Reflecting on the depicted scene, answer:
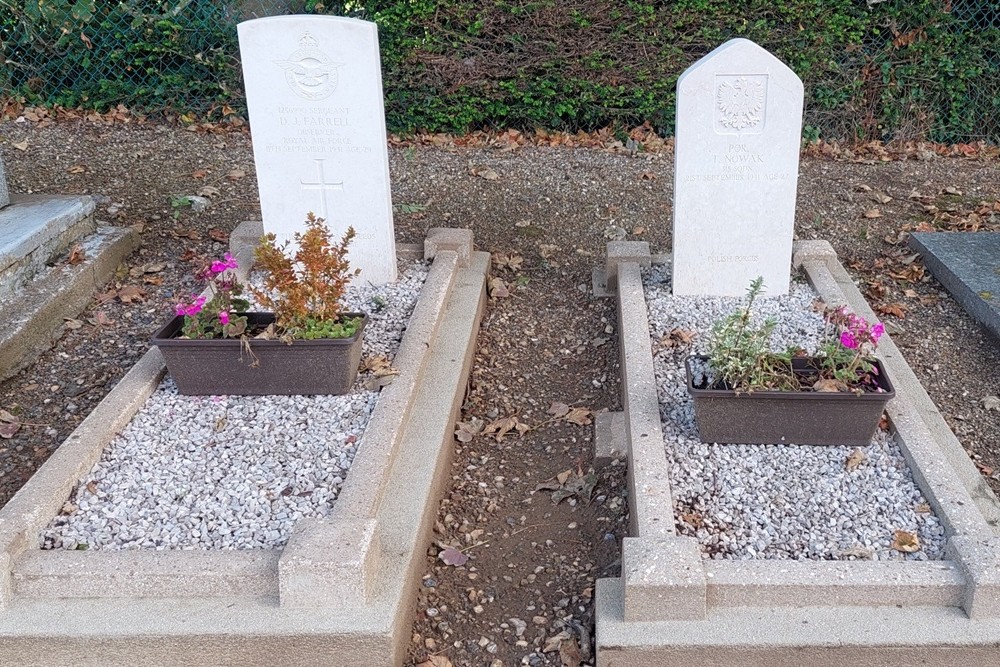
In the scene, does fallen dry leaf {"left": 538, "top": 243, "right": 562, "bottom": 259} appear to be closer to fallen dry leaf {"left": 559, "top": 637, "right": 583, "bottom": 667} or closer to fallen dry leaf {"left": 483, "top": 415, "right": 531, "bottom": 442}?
fallen dry leaf {"left": 483, "top": 415, "right": 531, "bottom": 442}

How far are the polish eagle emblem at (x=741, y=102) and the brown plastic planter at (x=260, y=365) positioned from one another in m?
2.00

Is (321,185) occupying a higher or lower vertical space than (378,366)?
higher

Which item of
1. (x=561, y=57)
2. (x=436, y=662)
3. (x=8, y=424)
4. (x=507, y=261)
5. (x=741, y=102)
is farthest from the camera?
(x=561, y=57)

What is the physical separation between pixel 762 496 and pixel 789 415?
369 millimetres

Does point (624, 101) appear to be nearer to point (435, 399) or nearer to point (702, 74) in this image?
point (702, 74)

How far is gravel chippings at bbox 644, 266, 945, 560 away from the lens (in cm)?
307

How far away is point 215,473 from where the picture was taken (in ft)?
11.4

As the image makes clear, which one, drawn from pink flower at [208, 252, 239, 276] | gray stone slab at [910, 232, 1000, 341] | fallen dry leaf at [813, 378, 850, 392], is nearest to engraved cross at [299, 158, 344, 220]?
pink flower at [208, 252, 239, 276]

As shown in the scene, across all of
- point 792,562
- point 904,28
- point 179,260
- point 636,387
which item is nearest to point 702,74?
point 636,387

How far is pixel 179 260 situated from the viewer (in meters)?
5.83

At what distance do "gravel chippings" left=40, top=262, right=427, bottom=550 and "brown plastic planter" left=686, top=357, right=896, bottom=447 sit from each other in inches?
53.1

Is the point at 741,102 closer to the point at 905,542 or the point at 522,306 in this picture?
the point at 522,306

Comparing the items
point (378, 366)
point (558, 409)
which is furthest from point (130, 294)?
point (558, 409)

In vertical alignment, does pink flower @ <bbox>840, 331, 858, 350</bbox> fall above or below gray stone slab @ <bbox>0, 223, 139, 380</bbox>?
above
